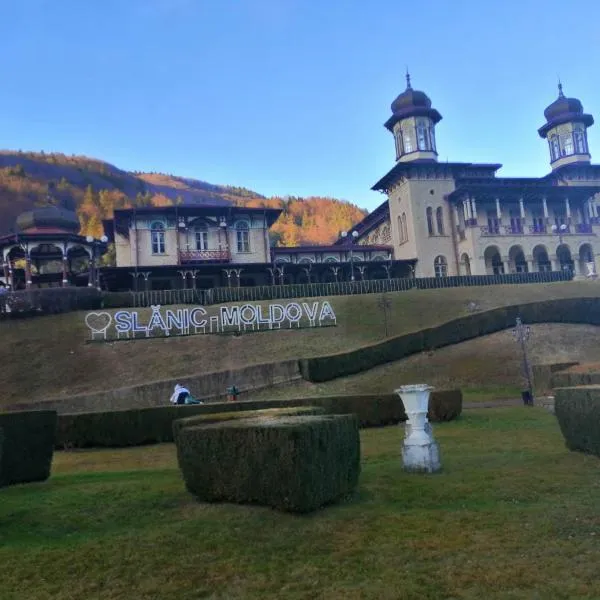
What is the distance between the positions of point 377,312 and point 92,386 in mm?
19273

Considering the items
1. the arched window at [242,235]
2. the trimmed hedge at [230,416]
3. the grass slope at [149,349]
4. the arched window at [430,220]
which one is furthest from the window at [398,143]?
the trimmed hedge at [230,416]

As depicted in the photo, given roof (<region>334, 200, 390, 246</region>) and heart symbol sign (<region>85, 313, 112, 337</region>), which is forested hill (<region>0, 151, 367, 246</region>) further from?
heart symbol sign (<region>85, 313, 112, 337</region>)

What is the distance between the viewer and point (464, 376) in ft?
93.5

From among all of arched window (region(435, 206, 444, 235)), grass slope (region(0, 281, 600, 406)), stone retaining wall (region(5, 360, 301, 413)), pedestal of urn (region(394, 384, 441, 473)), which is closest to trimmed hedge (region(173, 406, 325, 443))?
pedestal of urn (region(394, 384, 441, 473))

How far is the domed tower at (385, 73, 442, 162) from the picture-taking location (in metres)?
58.1

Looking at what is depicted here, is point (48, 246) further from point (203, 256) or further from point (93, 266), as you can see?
point (203, 256)

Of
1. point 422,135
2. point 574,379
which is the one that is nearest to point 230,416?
point 574,379

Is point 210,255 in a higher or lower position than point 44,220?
lower

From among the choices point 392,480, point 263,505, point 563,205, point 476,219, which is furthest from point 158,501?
point 563,205

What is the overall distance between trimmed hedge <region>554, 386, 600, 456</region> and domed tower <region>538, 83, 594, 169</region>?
194ft

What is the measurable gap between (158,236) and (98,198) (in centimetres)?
9609

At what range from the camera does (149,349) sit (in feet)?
111

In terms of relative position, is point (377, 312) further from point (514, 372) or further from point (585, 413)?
point (585, 413)

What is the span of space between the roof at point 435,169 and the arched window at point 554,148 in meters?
8.77
